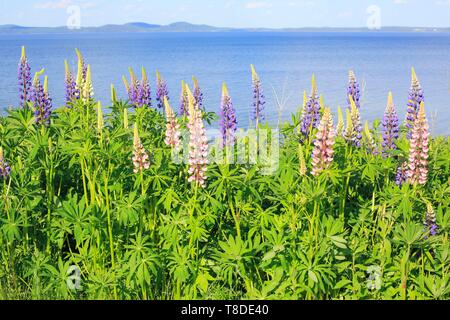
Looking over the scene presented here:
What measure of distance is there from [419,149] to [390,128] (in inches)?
23.8

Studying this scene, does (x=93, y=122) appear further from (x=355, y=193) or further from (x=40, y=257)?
(x=355, y=193)

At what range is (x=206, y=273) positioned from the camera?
390 cm

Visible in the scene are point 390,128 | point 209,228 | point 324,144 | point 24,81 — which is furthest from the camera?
point 24,81

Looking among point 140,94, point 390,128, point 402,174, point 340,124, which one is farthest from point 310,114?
point 140,94

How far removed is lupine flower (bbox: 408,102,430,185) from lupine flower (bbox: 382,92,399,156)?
1.76ft

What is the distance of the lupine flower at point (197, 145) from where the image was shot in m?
3.70

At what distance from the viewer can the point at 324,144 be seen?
370cm

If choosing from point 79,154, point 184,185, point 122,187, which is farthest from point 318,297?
point 79,154

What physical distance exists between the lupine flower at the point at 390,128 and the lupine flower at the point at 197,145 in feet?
4.71

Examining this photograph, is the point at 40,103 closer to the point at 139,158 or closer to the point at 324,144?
the point at 139,158

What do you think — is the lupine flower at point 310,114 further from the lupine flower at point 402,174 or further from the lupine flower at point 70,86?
the lupine flower at point 70,86

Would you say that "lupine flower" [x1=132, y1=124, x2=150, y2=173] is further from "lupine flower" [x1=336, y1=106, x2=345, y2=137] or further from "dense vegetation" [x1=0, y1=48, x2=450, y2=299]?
"lupine flower" [x1=336, y1=106, x2=345, y2=137]

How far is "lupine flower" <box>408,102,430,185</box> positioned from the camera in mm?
3914
